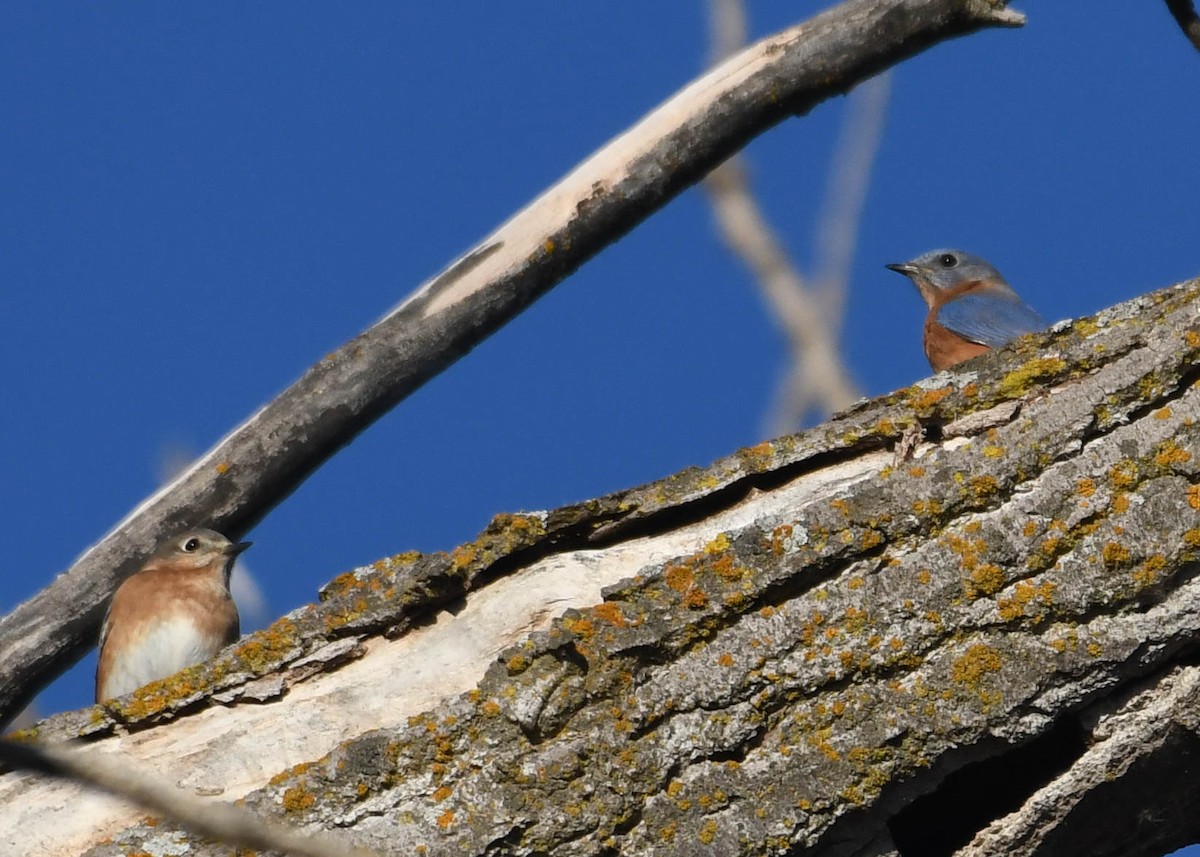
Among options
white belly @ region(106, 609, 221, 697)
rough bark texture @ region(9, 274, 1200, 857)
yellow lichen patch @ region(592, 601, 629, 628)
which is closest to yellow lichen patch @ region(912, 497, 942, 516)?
rough bark texture @ region(9, 274, 1200, 857)

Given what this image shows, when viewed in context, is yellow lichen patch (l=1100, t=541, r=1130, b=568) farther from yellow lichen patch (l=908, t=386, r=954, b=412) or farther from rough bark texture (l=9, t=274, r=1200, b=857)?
yellow lichen patch (l=908, t=386, r=954, b=412)

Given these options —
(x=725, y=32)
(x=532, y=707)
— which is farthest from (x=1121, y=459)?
(x=725, y=32)

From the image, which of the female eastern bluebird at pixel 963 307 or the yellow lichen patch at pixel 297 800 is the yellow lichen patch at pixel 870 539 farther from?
the female eastern bluebird at pixel 963 307

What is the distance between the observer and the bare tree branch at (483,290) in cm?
426

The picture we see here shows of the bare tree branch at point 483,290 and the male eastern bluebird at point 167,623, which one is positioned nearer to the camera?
the bare tree branch at point 483,290

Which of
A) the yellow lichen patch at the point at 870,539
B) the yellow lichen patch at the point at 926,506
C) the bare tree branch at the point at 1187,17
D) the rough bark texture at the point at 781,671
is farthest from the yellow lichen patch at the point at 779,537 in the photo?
the bare tree branch at the point at 1187,17

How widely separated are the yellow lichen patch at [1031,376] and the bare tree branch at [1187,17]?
4.21ft

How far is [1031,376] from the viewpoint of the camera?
12.0 ft

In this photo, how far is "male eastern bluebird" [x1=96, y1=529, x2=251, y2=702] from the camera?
5695 millimetres

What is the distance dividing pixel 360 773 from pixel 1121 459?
6.30ft

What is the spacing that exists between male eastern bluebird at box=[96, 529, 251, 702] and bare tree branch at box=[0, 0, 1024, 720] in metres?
1.16

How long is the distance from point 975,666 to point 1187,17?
2.24 meters

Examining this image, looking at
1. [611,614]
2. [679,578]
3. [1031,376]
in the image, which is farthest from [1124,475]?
[611,614]

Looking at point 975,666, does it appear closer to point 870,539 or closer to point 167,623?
point 870,539
